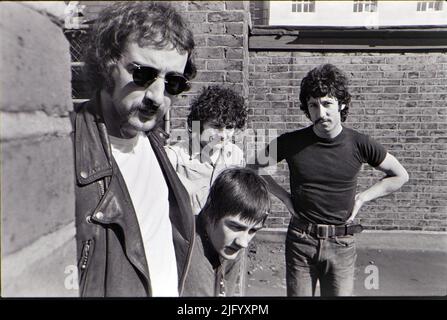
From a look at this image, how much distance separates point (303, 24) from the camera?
5.33 ft

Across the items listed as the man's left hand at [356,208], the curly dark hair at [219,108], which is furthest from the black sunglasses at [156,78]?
the man's left hand at [356,208]

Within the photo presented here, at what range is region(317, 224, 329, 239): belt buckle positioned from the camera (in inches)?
62.1

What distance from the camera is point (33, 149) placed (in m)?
0.80

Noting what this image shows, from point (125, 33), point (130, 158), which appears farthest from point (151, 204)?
point (125, 33)

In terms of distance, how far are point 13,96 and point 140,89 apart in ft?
1.86

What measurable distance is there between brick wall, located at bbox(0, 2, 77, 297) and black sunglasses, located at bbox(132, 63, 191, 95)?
39cm

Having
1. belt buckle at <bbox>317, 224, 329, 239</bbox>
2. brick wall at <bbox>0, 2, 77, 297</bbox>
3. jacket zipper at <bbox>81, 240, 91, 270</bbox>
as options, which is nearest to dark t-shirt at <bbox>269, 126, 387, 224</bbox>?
belt buckle at <bbox>317, 224, 329, 239</bbox>

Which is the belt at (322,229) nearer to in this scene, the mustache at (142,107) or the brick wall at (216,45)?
the brick wall at (216,45)

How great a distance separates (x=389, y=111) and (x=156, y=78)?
1.03 meters

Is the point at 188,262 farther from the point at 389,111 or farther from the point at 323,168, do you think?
the point at 389,111

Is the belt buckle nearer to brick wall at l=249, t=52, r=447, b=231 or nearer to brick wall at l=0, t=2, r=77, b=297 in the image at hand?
brick wall at l=249, t=52, r=447, b=231

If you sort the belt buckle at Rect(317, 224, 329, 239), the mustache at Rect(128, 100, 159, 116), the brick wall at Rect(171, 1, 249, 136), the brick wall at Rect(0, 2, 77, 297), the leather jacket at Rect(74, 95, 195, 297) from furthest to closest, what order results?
1. the belt buckle at Rect(317, 224, 329, 239)
2. the brick wall at Rect(171, 1, 249, 136)
3. the mustache at Rect(128, 100, 159, 116)
4. the leather jacket at Rect(74, 95, 195, 297)
5. the brick wall at Rect(0, 2, 77, 297)

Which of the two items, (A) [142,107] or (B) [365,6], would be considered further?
(B) [365,6]
